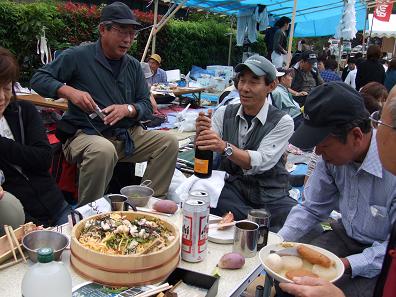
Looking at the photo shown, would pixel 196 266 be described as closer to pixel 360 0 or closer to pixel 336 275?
pixel 336 275

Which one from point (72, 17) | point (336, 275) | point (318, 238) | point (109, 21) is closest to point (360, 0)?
point (72, 17)

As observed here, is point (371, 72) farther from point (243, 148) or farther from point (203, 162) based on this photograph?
point (203, 162)

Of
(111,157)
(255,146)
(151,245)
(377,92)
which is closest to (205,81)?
(377,92)

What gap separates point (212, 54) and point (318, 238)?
12386 mm

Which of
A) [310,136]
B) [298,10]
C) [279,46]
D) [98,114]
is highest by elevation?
[298,10]

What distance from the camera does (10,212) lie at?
7.02 feet

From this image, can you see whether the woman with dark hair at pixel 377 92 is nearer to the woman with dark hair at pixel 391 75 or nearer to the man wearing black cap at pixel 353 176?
the man wearing black cap at pixel 353 176

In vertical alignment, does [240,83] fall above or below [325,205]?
above

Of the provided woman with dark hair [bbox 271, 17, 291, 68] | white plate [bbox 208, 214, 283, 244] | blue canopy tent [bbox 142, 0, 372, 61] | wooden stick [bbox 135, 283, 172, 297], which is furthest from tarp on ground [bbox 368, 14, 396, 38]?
wooden stick [bbox 135, 283, 172, 297]

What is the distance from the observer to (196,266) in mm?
1759

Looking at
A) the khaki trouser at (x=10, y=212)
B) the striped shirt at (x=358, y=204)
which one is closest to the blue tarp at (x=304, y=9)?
the striped shirt at (x=358, y=204)

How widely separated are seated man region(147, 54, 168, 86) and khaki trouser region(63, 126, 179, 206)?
4.11 metres

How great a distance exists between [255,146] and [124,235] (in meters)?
1.64

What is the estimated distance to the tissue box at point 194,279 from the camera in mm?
1560
